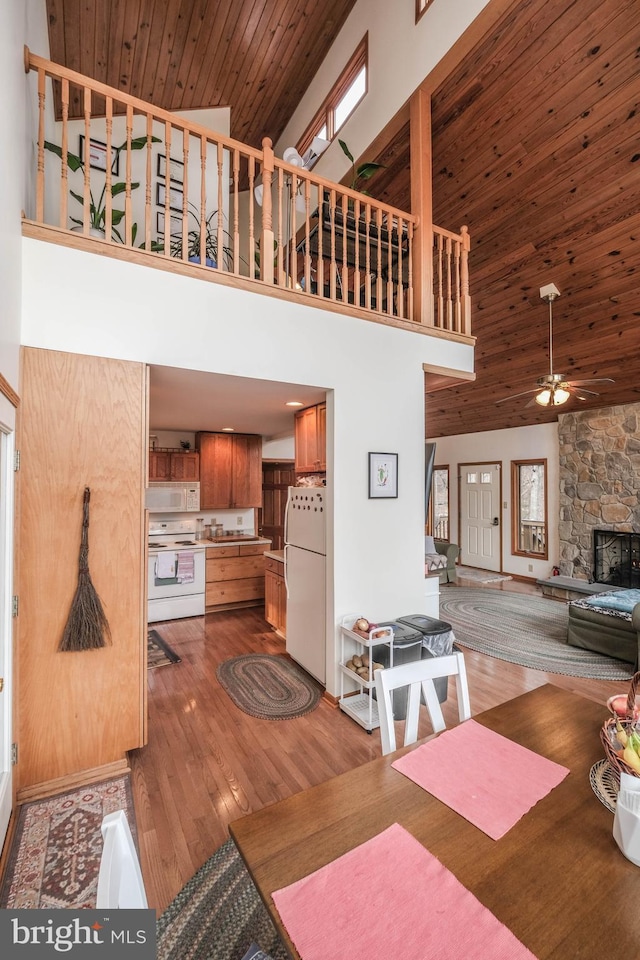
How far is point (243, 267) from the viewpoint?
228 inches

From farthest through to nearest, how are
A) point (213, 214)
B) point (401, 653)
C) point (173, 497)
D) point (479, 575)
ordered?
point (479, 575) → point (173, 497) → point (213, 214) → point (401, 653)

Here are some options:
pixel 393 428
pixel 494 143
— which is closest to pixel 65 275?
pixel 393 428

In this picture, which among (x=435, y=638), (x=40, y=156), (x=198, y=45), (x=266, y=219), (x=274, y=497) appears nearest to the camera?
(x=40, y=156)

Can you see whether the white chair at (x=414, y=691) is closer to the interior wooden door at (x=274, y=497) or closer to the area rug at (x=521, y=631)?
the area rug at (x=521, y=631)

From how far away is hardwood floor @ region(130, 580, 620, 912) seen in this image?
6.40 ft

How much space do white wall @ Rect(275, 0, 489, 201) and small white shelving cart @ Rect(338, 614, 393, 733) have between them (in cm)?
451

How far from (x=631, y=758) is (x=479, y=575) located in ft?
23.3

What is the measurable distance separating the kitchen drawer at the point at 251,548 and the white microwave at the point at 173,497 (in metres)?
0.82

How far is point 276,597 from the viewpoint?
4660 millimetres

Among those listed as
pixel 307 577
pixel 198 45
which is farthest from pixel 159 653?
pixel 198 45

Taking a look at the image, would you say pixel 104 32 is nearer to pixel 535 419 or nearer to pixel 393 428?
pixel 393 428

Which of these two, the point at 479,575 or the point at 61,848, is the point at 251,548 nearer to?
the point at 61,848

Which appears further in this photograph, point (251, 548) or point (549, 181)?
point (251, 548)

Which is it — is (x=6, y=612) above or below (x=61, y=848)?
above
